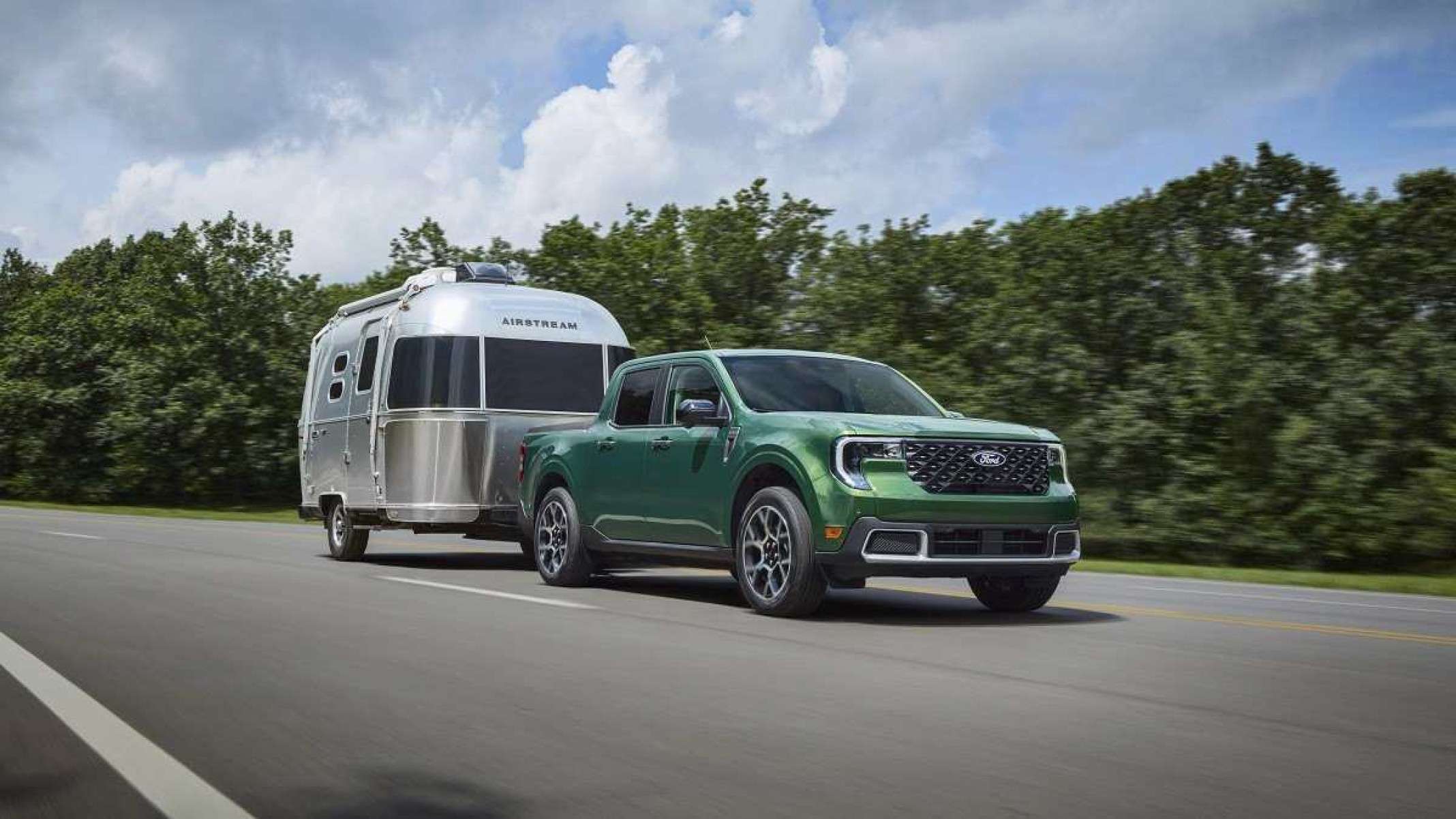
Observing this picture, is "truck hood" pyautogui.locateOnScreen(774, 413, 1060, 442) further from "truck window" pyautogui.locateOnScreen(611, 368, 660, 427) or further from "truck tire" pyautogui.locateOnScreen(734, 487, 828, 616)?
"truck window" pyautogui.locateOnScreen(611, 368, 660, 427)

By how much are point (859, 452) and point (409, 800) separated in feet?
17.7

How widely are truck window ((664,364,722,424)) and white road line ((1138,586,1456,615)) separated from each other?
472cm

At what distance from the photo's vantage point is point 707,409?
10.8m

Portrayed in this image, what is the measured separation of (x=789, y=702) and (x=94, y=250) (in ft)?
299

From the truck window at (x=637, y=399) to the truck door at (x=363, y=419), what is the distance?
4577mm

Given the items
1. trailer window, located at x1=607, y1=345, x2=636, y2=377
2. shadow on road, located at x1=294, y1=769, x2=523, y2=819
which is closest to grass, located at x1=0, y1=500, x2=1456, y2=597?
trailer window, located at x1=607, y1=345, x2=636, y2=377

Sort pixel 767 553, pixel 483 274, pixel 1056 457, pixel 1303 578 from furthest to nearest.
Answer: pixel 483 274 < pixel 1303 578 < pixel 1056 457 < pixel 767 553

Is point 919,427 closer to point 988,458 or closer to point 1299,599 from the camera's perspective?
point 988,458

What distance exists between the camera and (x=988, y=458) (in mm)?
9945

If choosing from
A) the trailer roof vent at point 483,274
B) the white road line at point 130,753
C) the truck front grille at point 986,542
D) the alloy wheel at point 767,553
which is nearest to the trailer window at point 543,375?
the trailer roof vent at point 483,274

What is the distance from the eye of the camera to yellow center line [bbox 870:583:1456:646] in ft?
30.6

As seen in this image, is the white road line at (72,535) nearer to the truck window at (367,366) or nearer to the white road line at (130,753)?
the truck window at (367,366)

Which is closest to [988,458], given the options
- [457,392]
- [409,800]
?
[409,800]

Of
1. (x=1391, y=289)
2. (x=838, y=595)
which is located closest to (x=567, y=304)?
(x=838, y=595)
